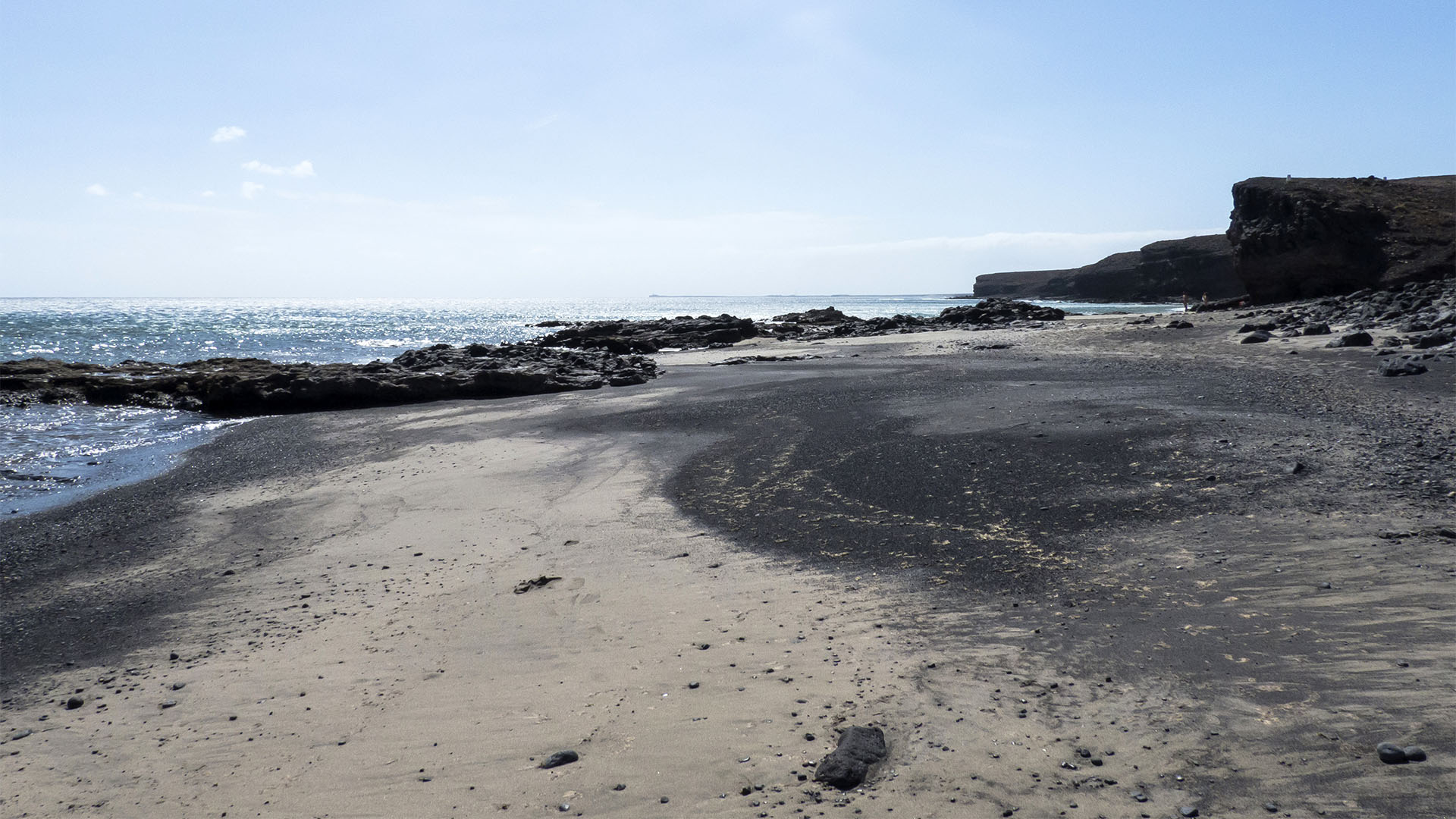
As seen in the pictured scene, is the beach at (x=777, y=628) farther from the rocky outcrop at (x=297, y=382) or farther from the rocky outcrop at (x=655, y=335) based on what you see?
the rocky outcrop at (x=655, y=335)

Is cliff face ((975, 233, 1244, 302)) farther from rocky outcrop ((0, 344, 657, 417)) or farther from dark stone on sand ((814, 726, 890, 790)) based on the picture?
dark stone on sand ((814, 726, 890, 790))

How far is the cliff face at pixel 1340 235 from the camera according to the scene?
2659cm

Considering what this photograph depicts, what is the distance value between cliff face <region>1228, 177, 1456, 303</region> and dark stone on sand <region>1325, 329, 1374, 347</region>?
42.5 ft

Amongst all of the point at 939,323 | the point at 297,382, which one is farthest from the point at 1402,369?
the point at 939,323

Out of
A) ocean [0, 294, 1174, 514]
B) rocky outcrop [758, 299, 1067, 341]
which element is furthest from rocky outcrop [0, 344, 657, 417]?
rocky outcrop [758, 299, 1067, 341]

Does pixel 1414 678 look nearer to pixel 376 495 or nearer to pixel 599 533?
pixel 599 533

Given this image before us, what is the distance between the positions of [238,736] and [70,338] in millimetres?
52647

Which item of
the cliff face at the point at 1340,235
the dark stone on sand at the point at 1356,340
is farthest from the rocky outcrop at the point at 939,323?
the dark stone on sand at the point at 1356,340

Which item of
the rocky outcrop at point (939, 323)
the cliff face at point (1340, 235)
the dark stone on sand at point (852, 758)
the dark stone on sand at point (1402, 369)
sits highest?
the cliff face at point (1340, 235)

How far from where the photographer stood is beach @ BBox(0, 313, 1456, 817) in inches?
132

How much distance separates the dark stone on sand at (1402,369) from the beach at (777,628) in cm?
246

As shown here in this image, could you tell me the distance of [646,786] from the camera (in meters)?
3.32

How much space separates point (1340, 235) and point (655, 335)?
2654 cm

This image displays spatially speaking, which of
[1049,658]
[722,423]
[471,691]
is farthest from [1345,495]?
[722,423]
